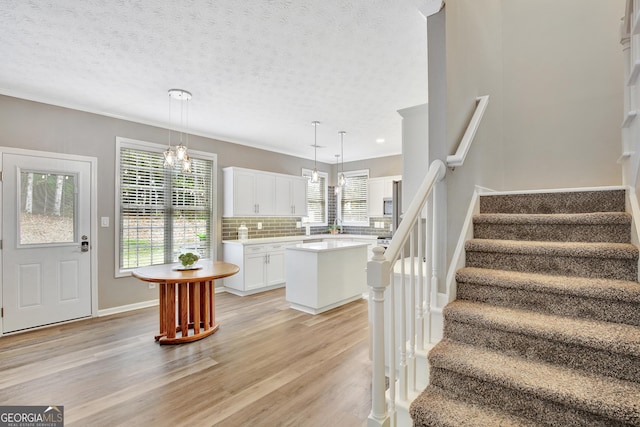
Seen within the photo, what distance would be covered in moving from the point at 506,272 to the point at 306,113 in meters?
3.09

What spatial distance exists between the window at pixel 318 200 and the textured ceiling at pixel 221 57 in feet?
9.64

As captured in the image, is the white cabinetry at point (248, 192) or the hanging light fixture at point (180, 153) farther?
the white cabinetry at point (248, 192)

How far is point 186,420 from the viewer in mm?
1989

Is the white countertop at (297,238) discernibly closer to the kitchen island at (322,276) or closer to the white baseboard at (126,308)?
the kitchen island at (322,276)

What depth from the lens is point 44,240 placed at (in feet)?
11.8

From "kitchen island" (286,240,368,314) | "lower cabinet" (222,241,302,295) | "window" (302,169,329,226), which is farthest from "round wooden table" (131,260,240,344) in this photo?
"window" (302,169,329,226)

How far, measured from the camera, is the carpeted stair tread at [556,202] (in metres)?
2.07

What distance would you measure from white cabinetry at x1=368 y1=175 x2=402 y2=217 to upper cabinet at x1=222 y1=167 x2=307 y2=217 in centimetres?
145

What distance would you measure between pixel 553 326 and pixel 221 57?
3032 mm

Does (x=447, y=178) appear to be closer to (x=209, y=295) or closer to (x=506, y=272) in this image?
(x=506, y=272)

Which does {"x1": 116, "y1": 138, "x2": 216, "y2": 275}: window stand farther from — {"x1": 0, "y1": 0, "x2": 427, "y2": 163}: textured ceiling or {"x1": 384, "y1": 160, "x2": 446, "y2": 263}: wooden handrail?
{"x1": 384, "y1": 160, "x2": 446, "y2": 263}: wooden handrail

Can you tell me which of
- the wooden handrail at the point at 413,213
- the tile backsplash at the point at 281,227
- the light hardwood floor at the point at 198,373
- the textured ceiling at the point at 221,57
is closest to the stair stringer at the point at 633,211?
the wooden handrail at the point at 413,213

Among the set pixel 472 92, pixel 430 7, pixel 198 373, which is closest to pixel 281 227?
pixel 198 373

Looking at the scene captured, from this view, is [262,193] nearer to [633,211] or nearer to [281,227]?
[281,227]
